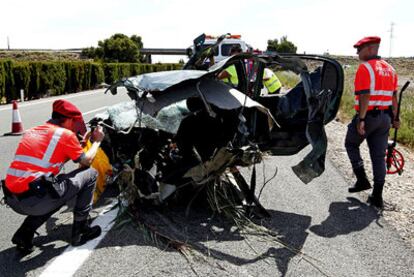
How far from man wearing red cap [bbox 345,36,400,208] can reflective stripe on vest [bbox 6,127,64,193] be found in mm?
3348

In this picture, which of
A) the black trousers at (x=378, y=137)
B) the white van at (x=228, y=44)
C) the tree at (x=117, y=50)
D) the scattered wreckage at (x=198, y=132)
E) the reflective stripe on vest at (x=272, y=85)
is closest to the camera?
the scattered wreckage at (x=198, y=132)

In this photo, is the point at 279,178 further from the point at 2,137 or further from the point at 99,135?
the point at 2,137

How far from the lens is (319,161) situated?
14.9 feet

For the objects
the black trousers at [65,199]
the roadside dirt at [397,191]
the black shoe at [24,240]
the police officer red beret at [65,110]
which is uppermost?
the police officer red beret at [65,110]

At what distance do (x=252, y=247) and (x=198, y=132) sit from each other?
1.53 m

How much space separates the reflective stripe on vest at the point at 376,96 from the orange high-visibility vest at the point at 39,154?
3338 millimetres

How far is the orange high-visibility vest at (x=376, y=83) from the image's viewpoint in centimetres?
469

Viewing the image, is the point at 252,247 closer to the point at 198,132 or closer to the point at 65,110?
the point at 198,132

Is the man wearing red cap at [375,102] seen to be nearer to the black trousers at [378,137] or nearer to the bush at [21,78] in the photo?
the black trousers at [378,137]

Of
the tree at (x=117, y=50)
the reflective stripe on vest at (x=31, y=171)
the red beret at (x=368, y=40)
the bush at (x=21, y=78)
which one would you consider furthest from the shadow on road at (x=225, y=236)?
the tree at (x=117, y=50)

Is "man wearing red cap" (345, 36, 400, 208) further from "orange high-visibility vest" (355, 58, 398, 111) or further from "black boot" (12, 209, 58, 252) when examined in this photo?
"black boot" (12, 209, 58, 252)

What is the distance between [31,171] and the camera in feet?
10.7

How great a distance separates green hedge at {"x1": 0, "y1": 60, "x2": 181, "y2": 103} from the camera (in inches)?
731

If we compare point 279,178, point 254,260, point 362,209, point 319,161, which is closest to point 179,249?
point 254,260
